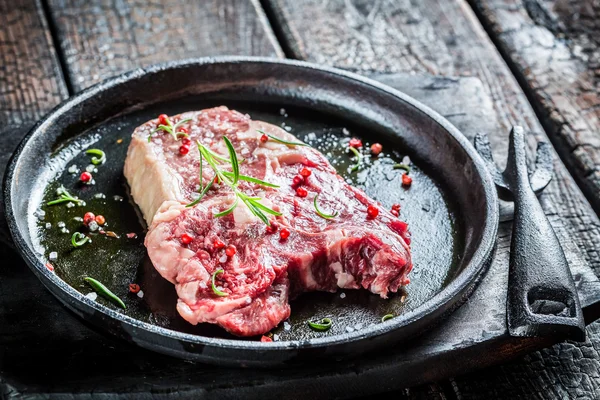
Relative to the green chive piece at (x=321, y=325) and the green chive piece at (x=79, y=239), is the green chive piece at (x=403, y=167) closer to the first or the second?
the green chive piece at (x=321, y=325)

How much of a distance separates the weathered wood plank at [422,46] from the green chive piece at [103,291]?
2.33 meters

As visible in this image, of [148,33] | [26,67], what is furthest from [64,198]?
[148,33]

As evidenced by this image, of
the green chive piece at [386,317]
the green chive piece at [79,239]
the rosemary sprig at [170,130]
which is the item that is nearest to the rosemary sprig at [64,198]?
the green chive piece at [79,239]

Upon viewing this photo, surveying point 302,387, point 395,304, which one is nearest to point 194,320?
point 302,387

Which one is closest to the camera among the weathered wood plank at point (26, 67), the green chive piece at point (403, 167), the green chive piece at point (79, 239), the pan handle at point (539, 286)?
the pan handle at point (539, 286)

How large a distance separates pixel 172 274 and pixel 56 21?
9.87 feet

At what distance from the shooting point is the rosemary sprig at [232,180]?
11.7 feet

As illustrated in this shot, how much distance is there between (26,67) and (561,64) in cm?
387

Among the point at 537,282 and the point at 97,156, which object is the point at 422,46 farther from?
the point at 537,282

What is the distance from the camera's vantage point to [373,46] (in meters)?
5.79

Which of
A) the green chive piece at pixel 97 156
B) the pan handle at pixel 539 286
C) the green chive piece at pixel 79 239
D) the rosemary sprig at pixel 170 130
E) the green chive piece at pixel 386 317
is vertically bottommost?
the green chive piece at pixel 386 317

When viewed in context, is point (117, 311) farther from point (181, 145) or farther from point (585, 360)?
point (585, 360)

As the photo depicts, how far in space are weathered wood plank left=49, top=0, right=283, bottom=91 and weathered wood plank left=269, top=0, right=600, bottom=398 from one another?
11.8 inches

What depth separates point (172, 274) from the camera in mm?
3447
